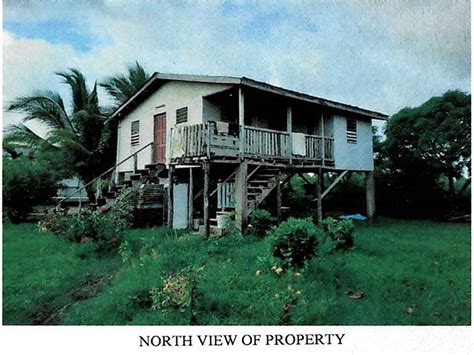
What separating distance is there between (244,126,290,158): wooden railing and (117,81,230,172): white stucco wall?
1.23 meters

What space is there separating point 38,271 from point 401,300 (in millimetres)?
4872

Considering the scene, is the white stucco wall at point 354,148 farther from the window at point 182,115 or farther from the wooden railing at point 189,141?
the wooden railing at point 189,141

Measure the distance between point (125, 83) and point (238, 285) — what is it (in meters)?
6.13

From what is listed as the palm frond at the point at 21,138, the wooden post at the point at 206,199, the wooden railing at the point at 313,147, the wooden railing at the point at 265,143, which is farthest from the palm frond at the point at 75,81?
the wooden railing at the point at 313,147

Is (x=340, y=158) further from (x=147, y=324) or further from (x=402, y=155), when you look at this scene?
(x=147, y=324)

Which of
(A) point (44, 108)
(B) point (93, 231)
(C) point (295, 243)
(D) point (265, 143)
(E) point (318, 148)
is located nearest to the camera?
(C) point (295, 243)

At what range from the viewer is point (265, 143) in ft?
33.1

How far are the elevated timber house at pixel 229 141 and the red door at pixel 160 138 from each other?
0.03 metres

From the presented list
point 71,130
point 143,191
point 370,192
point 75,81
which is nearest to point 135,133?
point 71,130

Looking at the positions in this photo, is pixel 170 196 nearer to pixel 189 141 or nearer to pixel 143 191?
pixel 143 191

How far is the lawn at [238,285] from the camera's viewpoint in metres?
4.78

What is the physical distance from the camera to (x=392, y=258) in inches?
279

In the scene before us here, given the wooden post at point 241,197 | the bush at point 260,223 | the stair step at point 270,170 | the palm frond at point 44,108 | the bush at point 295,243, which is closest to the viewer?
the palm frond at point 44,108

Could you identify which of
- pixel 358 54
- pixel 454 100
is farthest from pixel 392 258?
pixel 358 54
